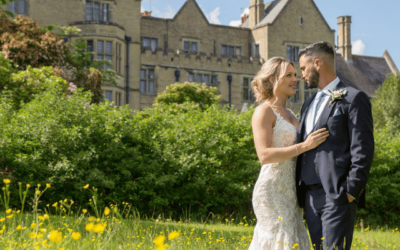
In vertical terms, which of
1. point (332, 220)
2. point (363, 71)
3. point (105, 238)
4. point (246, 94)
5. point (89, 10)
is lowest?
point (105, 238)

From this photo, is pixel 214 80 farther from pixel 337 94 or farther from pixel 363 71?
pixel 337 94

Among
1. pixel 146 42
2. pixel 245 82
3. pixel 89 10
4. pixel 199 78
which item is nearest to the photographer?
pixel 89 10

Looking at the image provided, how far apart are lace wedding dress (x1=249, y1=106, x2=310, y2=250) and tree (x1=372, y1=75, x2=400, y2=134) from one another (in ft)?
89.6

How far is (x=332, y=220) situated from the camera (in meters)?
3.07

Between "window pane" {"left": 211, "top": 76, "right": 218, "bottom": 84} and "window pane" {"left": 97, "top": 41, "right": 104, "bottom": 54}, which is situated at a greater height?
"window pane" {"left": 97, "top": 41, "right": 104, "bottom": 54}

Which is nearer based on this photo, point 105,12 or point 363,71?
point 105,12

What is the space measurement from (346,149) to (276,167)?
2.02ft

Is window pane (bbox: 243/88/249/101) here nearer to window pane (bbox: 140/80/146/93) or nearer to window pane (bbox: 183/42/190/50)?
window pane (bbox: 183/42/190/50)

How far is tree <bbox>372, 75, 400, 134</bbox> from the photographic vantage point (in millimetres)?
29047

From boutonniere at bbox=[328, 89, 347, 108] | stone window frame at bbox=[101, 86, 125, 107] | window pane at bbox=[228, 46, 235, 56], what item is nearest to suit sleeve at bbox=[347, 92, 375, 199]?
boutonniere at bbox=[328, 89, 347, 108]

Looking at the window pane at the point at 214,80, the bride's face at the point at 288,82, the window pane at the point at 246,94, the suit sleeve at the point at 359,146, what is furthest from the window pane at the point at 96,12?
the suit sleeve at the point at 359,146

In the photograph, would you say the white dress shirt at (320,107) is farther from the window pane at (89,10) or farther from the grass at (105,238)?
the window pane at (89,10)

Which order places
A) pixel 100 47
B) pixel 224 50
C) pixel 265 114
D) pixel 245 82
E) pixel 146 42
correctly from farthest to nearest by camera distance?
pixel 224 50
pixel 245 82
pixel 146 42
pixel 100 47
pixel 265 114

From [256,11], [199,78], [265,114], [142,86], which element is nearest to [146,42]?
[142,86]
